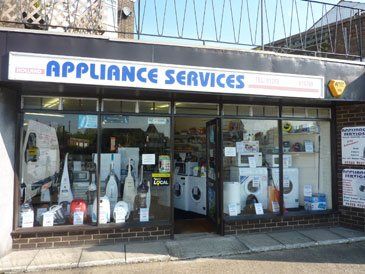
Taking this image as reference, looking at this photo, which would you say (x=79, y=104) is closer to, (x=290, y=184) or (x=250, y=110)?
(x=250, y=110)

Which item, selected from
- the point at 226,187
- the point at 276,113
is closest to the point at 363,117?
the point at 276,113

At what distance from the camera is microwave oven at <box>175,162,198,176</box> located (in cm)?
881

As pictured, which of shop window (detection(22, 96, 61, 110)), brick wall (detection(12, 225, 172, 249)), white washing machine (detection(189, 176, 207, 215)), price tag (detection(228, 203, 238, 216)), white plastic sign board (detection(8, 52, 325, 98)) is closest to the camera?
A: white plastic sign board (detection(8, 52, 325, 98))

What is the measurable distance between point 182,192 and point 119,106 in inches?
127

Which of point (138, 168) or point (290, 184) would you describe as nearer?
point (138, 168)

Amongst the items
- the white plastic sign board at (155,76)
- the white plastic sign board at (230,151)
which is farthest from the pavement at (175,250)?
the white plastic sign board at (155,76)

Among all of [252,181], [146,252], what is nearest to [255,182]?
[252,181]

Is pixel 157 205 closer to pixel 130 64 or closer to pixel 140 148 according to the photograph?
pixel 140 148

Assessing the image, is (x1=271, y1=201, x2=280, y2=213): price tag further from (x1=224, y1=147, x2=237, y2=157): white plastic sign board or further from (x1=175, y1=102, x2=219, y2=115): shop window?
(x1=175, y1=102, x2=219, y2=115): shop window

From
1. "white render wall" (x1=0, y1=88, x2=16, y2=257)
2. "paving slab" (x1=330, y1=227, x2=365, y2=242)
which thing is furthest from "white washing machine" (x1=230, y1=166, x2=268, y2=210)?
"white render wall" (x1=0, y1=88, x2=16, y2=257)

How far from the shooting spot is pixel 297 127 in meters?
7.77

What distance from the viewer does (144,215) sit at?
6.73 meters

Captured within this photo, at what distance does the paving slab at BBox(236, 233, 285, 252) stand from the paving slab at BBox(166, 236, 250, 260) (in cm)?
13

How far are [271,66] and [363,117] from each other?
2.38 metres
